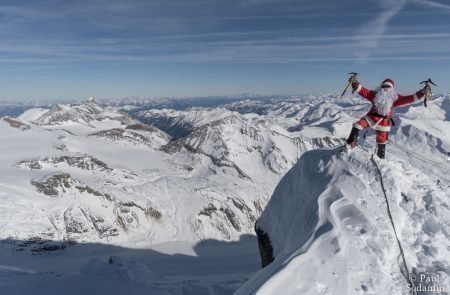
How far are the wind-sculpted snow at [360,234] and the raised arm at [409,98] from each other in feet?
8.16

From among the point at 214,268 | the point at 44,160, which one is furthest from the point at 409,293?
the point at 44,160

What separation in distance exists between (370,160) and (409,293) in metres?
5.87

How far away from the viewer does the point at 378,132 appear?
16.2m

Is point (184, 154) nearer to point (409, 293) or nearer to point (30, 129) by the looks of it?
point (30, 129)

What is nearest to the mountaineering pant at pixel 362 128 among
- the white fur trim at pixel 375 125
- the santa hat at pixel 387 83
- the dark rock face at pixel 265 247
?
the white fur trim at pixel 375 125

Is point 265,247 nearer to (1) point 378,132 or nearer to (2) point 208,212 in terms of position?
(1) point 378,132

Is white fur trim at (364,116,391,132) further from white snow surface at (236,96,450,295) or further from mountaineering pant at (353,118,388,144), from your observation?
white snow surface at (236,96,450,295)

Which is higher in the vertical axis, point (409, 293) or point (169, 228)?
point (409, 293)

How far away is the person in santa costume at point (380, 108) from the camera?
50.8 ft

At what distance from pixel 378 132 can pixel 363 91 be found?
188 centimetres

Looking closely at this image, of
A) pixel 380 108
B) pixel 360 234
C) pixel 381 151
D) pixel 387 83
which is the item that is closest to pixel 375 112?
pixel 380 108

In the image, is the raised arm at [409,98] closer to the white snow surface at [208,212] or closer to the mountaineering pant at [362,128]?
the white snow surface at [208,212]

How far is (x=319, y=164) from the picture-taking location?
16.7m

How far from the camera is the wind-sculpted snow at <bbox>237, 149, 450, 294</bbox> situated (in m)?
9.67
